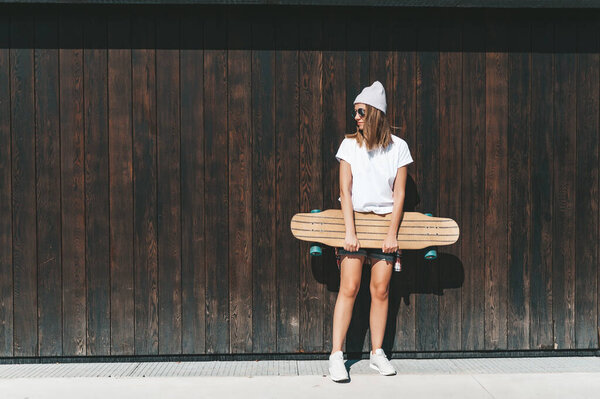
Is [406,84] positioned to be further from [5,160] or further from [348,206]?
[5,160]

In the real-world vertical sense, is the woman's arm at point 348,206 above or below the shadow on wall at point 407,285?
above

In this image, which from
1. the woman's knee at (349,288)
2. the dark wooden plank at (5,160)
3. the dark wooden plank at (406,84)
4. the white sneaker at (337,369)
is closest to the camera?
the white sneaker at (337,369)

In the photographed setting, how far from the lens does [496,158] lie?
3854mm

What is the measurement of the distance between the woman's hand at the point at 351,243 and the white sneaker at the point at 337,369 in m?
0.64

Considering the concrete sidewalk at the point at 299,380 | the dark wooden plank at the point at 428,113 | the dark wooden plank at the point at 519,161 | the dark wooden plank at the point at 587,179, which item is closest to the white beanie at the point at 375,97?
the dark wooden plank at the point at 428,113

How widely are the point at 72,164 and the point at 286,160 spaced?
1413mm

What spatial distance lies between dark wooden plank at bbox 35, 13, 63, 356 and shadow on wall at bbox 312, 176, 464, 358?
71.2 inches

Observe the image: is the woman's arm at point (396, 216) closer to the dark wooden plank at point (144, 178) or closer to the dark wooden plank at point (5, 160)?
the dark wooden plank at point (144, 178)

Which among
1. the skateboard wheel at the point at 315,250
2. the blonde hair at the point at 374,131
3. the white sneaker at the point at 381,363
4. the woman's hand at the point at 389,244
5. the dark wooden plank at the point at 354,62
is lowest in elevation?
the white sneaker at the point at 381,363

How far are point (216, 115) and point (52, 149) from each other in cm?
110

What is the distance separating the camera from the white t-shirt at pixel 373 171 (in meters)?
3.44

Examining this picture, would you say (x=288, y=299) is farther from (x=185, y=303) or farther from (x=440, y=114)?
(x=440, y=114)

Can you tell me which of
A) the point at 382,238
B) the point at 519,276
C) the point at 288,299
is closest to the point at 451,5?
the point at 382,238

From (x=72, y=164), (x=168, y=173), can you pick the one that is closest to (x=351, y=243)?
(x=168, y=173)
